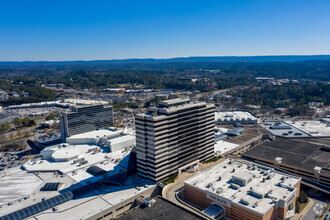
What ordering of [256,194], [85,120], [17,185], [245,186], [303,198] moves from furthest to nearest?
1. [85,120]
2. [17,185]
3. [303,198]
4. [245,186]
5. [256,194]

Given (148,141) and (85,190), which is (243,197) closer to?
(148,141)

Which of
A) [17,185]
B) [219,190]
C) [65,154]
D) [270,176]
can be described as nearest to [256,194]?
[219,190]

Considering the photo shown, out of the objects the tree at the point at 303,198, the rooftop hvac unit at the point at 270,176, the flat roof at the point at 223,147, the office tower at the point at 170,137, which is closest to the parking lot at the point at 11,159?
the office tower at the point at 170,137

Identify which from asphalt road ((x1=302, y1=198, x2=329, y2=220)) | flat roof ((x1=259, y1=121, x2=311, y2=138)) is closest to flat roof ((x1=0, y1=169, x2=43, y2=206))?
asphalt road ((x1=302, y1=198, x2=329, y2=220))

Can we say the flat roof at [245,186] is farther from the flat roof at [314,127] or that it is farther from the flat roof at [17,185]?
the flat roof at [314,127]

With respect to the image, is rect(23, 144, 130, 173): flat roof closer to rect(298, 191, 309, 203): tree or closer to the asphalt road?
rect(298, 191, 309, 203): tree

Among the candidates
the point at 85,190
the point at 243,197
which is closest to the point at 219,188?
the point at 243,197

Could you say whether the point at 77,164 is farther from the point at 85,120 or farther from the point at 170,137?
the point at 170,137

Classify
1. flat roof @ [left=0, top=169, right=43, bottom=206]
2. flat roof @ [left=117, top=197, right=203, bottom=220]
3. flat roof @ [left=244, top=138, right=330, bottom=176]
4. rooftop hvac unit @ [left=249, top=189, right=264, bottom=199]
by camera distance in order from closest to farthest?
flat roof @ [left=117, top=197, right=203, bottom=220], rooftop hvac unit @ [left=249, top=189, right=264, bottom=199], flat roof @ [left=0, top=169, right=43, bottom=206], flat roof @ [left=244, top=138, right=330, bottom=176]
